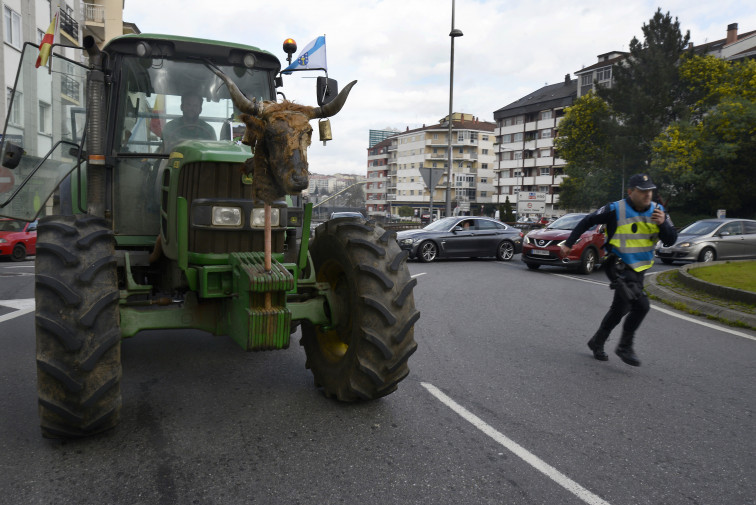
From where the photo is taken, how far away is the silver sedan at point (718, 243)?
18859 millimetres

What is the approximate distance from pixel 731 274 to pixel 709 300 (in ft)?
9.86

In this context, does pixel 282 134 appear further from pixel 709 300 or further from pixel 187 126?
pixel 709 300

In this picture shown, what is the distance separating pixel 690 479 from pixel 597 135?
53.8 m

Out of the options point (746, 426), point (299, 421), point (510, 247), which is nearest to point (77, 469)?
point (299, 421)

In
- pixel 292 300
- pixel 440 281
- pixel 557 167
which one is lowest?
pixel 440 281

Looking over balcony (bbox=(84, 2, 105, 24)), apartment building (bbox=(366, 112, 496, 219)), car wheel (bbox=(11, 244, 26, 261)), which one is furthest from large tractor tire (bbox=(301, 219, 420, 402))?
apartment building (bbox=(366, 112, 496, 219))

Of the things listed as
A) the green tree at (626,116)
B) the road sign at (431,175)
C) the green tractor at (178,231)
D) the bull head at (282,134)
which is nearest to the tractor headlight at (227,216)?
the green tractor at (178,231)

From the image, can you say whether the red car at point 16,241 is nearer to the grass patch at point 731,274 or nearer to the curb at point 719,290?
the curb at point 719,290

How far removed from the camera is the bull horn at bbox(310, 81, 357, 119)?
11.9 ft

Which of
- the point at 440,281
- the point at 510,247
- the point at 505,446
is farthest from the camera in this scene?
the point at 510,247

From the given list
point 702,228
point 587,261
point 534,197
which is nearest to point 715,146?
point 534,197

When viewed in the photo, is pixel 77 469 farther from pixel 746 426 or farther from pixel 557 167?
pixel 557 167

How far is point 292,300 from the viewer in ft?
15.5

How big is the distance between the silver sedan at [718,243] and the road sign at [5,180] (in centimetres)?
1836
